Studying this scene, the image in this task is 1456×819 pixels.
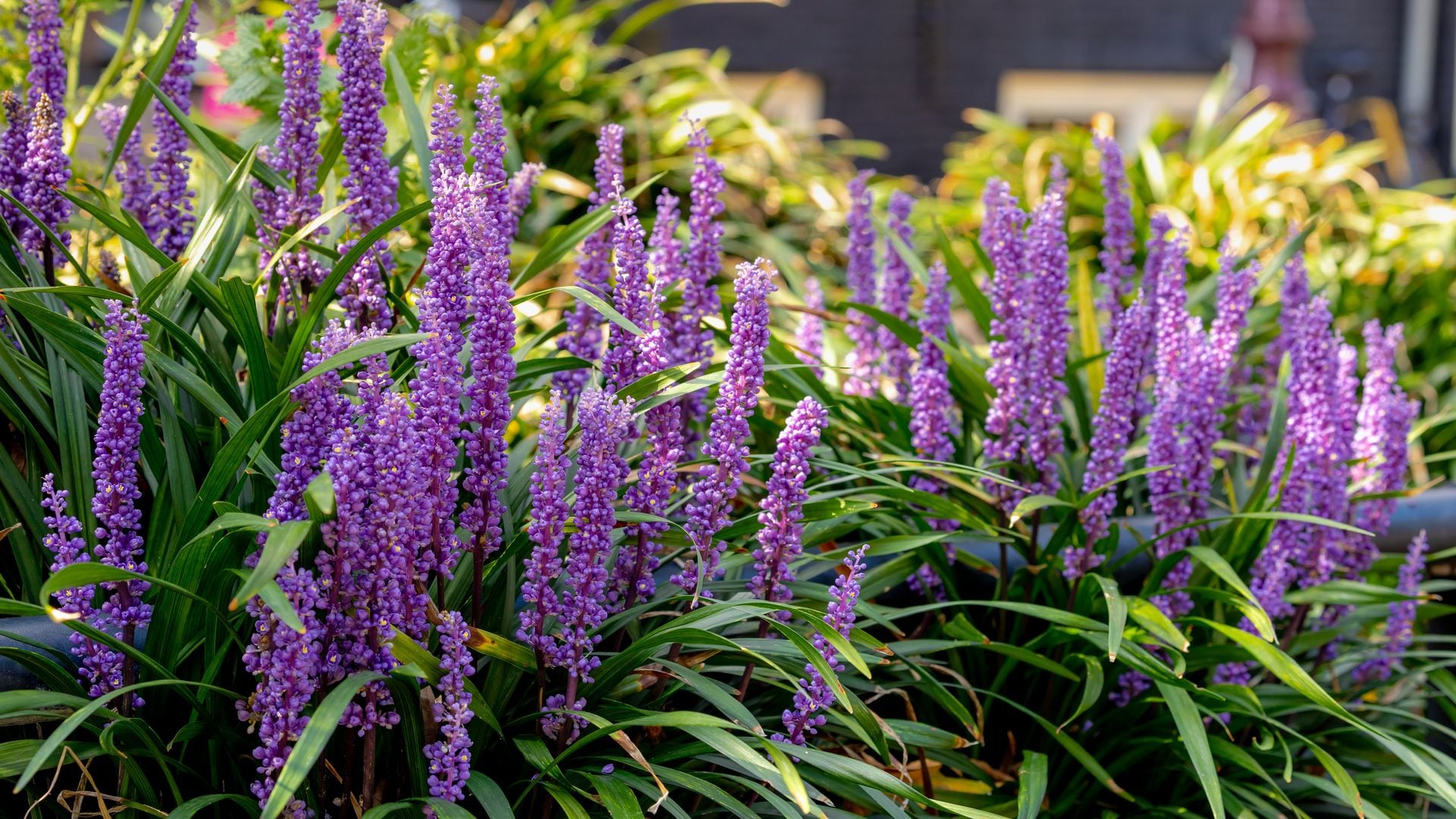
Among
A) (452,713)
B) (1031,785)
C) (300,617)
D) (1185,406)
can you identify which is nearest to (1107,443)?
(1185,406)

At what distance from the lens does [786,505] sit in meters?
1.28

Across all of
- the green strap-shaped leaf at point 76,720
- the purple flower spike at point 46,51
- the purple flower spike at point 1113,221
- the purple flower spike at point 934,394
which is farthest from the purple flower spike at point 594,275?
the purple flower spike at point 1113,221

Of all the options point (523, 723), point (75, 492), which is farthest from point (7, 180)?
point (523, 723)

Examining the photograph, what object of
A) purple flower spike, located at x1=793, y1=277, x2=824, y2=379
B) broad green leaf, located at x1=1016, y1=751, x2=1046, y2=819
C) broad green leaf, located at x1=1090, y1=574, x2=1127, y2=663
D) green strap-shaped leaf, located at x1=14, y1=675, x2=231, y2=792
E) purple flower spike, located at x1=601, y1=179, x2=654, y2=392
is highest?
purple flower spike, located at x1=793, y1=277, x2=824, y2=379

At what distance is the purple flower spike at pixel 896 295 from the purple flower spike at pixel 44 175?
3.94 ft

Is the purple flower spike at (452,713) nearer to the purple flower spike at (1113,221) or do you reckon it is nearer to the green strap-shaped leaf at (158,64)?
the green strap-shaped leaf at (158,64)

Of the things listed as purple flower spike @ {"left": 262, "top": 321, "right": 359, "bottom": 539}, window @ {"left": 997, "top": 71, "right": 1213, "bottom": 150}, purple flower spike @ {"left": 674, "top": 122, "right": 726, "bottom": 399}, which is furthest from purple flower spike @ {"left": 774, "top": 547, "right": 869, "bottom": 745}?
window @ {"left": 997, "top": 71, "right": 1213, "bottom": 150}

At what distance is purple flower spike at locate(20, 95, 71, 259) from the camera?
4.72ft

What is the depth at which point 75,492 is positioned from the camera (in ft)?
4.50

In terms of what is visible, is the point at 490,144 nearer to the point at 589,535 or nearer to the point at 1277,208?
the point at 589,535

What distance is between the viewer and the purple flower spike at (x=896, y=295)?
2068mm

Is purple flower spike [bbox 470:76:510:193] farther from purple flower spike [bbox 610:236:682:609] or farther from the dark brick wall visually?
the dark brick wall

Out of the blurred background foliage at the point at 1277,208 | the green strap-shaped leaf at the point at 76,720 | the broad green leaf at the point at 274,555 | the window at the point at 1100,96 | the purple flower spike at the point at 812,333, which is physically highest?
the window at the point at 1100,96

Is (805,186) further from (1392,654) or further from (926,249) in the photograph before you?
(1392,654)
